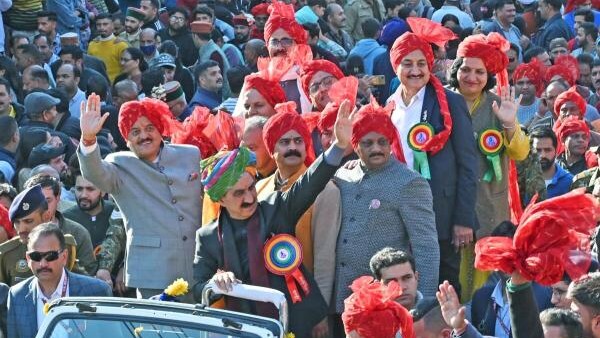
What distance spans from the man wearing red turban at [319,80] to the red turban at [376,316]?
3.94 m

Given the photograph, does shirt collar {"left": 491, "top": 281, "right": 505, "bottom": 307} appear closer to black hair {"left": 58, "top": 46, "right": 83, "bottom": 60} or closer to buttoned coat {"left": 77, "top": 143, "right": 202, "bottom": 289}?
buttoned coat {"left": 77, "top": 143, "right": 202, "bottom": 289}

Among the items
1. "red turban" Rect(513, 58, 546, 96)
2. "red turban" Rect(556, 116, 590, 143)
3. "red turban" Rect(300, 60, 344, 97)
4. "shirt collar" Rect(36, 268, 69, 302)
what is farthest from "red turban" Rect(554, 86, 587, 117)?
"shirt collar" Rect(36, 268, 69, 302)

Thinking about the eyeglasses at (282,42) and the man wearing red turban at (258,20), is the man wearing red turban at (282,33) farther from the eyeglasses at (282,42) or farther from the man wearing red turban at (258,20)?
the man wearing red turban at (258,20)

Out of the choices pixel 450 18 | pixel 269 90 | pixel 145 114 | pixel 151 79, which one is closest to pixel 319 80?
pixel 269 90

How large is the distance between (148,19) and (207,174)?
992cm

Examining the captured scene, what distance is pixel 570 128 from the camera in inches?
545

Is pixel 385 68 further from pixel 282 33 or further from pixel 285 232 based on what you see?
pixel 285 232

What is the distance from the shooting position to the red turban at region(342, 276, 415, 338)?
764cm

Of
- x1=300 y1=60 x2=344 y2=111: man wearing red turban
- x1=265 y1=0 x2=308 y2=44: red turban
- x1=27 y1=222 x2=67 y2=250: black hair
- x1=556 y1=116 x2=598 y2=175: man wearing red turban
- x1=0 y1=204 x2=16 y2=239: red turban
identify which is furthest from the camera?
x1=556 y1=116 x2=598 y2=175: man wearing red turban

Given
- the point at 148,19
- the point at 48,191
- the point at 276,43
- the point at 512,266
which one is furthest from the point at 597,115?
the point at 512,266

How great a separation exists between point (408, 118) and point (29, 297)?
8.74 feet

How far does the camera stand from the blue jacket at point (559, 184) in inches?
501

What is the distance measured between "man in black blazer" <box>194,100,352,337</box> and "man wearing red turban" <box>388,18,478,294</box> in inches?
49.8

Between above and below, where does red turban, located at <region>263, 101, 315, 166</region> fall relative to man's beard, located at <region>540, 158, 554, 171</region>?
above
